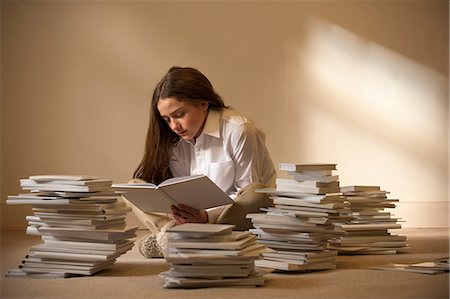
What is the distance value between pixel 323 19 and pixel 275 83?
2.21ft

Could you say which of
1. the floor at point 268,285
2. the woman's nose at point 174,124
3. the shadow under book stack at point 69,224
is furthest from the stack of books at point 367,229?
the shadow under book stack at point 69,224

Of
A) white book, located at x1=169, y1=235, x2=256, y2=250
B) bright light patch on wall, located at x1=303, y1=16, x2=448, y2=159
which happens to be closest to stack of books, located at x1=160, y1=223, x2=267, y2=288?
white book, located at x1=169, y1=235, x2=256, y2=250

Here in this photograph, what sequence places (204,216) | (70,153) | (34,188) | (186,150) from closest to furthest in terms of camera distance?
(34,188) < (204,216) < (186,150) < (70,153)

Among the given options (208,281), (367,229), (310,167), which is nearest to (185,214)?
(310,167)

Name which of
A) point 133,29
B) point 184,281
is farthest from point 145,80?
point 184,281

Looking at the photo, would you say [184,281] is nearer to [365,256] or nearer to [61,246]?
[61,246]

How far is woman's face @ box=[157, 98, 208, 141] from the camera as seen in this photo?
4398 millimetres

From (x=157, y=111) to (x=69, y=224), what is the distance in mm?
1128

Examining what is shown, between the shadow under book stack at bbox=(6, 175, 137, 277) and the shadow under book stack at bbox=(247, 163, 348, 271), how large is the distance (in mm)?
699

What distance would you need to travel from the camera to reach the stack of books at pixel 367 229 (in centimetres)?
460

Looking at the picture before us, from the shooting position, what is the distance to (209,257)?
3.15 meters

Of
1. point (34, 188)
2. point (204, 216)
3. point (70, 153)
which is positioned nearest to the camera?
point (34, 188)

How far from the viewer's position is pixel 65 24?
668 cm

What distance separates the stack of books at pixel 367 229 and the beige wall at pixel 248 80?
202 centimetres
